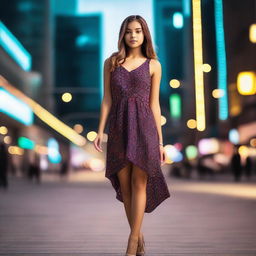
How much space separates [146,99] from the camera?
546 cm

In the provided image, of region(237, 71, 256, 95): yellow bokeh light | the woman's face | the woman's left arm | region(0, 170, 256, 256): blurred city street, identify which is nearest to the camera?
the woman's face

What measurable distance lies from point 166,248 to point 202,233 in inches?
60.5

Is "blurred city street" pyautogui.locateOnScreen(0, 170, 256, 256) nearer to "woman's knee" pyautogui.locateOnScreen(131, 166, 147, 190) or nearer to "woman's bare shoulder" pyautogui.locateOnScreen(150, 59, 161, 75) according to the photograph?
"woman's knee" pyautogui.locateOnScreen(131, 166, 147, 190)

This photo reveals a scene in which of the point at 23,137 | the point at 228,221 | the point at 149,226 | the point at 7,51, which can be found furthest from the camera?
the point at 23,137

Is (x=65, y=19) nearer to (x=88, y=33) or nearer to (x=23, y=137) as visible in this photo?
(x=88, y=33)

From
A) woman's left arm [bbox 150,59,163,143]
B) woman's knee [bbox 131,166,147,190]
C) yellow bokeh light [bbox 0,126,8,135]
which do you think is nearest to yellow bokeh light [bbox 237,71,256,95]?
yellow bokeh light [bbox 0,126,8,135]

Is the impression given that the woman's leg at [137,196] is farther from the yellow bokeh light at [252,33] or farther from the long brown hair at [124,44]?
the yellow bokeh light at [252,33]

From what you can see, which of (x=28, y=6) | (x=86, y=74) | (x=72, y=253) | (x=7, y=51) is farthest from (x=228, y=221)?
(x=86, y=74)

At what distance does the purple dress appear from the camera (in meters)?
5.32

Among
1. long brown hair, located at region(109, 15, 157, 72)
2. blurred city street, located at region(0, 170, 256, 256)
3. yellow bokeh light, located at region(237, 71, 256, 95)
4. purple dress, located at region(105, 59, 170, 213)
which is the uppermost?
yellow bokeh light, located at region(237, 71, 256, 95)

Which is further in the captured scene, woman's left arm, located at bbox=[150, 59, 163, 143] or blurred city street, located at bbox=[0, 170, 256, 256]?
blurred city street, located at bbox=[0, 170, 256, 256]

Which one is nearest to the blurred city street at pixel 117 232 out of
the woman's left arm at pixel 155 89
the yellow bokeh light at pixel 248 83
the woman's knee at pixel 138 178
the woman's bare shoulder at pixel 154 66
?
the woman's knee at pixel 138 178

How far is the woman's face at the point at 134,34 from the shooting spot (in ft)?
17.9

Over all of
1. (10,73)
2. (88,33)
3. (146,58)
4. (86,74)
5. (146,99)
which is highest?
(88,33)
